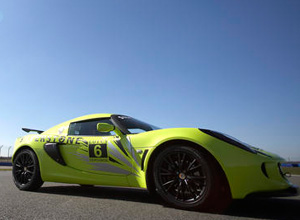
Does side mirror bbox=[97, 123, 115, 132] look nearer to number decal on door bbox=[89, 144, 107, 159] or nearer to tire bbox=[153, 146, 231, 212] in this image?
number decal on door bbox=[89, 144, 107, 159]

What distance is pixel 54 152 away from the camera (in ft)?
12.2

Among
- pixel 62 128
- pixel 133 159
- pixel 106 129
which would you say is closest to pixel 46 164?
pixel 62 128

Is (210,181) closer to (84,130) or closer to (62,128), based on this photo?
(84,130)

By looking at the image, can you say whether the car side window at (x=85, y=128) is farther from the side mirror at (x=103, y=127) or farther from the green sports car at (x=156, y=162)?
the side mirror at (x=103, y=127)

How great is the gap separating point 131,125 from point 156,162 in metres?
Result: 0.96

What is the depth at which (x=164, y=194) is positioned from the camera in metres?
2.60

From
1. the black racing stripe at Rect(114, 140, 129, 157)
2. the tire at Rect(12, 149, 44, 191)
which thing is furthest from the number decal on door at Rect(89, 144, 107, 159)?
the tire at Rect(12, 149, 44, 191)

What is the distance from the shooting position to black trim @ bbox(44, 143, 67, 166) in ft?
12.0

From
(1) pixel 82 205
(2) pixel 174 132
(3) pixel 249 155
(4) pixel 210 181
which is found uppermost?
(2) pixel 174 132

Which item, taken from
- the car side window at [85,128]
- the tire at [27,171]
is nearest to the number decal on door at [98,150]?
the car side window at [85,128]

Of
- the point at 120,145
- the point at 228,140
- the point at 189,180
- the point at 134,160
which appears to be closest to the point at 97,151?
the point at 120,145

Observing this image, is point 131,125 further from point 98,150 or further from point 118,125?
point 98,150

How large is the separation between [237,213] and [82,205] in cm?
168

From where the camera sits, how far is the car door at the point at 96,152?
3.06 meters
